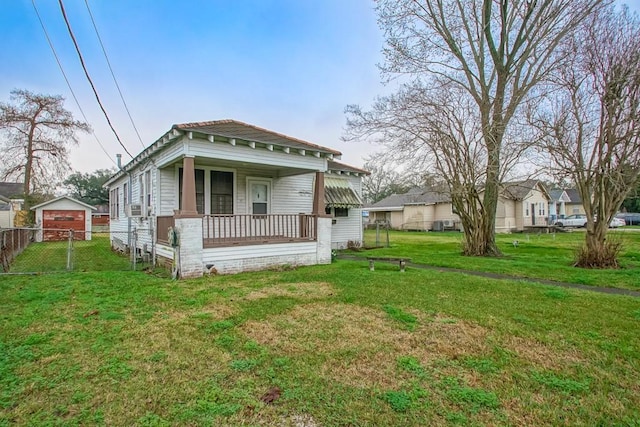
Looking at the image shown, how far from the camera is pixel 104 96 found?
31.3 ft

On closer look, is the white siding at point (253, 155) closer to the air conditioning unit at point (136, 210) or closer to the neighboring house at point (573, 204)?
the air conditioning unit at point (136, 210)

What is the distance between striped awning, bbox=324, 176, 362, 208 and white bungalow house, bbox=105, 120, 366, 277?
1.66m

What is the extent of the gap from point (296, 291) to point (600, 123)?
9813 millimetres

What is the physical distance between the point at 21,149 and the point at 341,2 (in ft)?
75.6

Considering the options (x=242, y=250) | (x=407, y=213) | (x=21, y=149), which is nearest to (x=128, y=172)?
(x=242, y=250)

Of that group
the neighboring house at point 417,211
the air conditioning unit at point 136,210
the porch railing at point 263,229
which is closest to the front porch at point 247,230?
the porch railing at point 263,229

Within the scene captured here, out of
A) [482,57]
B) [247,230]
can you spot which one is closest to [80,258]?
[247,230]

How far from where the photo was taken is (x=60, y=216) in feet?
71.2

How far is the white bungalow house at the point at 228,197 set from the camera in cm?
773

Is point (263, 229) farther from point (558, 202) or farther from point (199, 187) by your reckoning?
point (558, 202)

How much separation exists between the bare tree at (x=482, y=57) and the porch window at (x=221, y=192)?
5566 mm

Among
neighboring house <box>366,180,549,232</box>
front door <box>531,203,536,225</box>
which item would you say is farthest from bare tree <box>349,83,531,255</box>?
front door <box>531,203,536,225</box>

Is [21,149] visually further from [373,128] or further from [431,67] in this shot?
[431,67]

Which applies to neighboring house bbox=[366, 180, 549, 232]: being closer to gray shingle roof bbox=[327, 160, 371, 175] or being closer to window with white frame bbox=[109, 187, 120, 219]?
gray shingle roof bbox=[327, 160, 371, 175]
